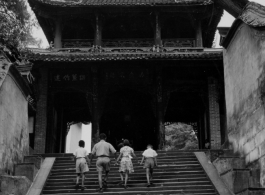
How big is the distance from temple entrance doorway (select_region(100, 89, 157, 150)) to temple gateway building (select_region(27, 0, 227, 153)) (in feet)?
0.15

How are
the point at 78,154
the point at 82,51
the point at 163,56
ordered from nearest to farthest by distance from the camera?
the point at 78,154
the point at 163,56
the point at 82,51

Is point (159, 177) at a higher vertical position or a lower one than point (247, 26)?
lower

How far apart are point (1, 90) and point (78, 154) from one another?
2276mm

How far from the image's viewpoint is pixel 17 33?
44.9 feet

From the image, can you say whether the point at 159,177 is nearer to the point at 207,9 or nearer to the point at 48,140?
the point at 48,140

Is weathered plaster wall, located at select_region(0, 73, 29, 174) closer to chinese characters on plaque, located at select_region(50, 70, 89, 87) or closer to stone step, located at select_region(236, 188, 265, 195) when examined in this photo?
chinese characters on plaque, located at select_region(50, 70, 89, 87)

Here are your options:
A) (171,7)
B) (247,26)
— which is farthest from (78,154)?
(171,7)

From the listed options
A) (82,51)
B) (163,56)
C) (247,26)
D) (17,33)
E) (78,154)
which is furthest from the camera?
(82,51)

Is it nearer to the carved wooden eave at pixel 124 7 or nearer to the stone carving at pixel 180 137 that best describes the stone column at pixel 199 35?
the carved wooden eave at pixel 124 7

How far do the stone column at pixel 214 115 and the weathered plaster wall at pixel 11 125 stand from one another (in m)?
6.67

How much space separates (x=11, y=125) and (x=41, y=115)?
519 centimetres

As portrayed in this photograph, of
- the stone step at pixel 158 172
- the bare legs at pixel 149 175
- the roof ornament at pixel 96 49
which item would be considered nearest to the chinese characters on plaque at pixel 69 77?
the roof ornament at pixel 96 49

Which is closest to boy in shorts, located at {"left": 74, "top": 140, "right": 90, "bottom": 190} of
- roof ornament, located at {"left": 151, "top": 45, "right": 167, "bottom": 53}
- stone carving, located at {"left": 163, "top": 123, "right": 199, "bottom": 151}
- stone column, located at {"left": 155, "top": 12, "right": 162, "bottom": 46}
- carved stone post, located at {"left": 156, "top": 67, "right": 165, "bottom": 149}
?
carved stone post, located at {"left": 156, "top": 67, "right": 165, "bottom": 149}

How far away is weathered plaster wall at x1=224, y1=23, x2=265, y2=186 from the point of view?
9844 mm
